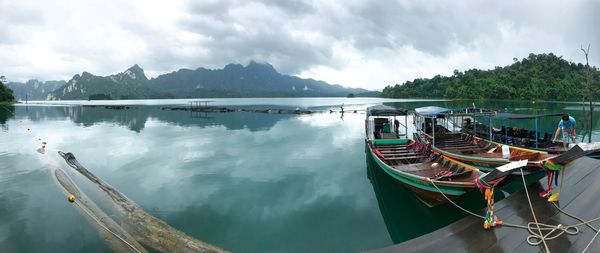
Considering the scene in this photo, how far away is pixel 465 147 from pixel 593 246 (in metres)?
11.3

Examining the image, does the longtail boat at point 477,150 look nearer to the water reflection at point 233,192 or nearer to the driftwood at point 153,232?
the water reflection at point 233,192

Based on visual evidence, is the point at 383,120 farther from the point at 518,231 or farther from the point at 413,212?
the point at 518,231

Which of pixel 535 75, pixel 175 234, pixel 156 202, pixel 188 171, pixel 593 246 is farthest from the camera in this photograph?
pixel 535 75

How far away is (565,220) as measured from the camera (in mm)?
7441

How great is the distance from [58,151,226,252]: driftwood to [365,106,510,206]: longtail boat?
7.20 m

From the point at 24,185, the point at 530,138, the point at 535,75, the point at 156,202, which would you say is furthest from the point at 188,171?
the point at 535,75

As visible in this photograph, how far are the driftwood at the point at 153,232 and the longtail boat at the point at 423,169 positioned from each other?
720 cm

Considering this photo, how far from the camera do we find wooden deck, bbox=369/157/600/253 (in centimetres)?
650

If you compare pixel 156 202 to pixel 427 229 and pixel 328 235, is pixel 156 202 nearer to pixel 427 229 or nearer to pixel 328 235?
pixel 328 235

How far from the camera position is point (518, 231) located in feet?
23.4

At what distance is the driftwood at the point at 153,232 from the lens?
29.7 feet

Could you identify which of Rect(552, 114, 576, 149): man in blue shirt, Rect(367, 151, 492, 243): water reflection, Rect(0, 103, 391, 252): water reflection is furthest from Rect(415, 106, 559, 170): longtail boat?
Rect(0, 103, 391, 252): water reflection

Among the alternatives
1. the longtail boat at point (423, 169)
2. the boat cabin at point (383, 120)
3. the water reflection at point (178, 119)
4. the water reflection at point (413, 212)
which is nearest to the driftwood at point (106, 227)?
the water reflection at point (413, 212)

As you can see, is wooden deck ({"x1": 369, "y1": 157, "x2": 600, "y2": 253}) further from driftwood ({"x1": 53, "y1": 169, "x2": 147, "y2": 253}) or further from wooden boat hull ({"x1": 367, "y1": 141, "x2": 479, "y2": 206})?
driftwood ({"x1": 53, "y1": 169, "x2": 147, "y2": 253})
